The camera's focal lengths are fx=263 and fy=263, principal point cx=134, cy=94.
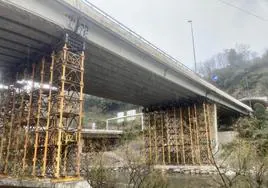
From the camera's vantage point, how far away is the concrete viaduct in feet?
42.7

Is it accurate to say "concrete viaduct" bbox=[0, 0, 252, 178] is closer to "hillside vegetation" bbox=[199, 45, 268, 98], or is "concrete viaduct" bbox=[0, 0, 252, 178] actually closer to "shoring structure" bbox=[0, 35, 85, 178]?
"shoring structure" bbox=[0, 35, 85, 178]

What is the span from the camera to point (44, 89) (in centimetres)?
1555

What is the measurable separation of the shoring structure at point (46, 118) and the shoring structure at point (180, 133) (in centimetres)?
1605

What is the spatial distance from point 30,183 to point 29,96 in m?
6.08

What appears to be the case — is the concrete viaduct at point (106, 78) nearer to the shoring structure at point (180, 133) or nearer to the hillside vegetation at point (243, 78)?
the shoring structure at point (180, 133)

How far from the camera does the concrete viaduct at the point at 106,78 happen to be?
13.0 m

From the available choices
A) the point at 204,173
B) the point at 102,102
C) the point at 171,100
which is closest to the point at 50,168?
the point at 204,173

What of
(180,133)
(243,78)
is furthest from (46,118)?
(243,78)

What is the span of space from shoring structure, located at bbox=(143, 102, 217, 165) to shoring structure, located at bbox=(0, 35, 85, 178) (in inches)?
632

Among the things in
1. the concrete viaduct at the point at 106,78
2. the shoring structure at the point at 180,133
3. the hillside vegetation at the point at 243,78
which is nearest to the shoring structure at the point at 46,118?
the concrete viaduct at the point at 106,78

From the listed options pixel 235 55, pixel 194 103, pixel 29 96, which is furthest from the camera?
pixel 235 55

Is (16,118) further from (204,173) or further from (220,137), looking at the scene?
(220,137)

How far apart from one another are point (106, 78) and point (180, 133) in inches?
495

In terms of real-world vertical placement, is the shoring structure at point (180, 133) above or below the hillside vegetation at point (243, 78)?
below
